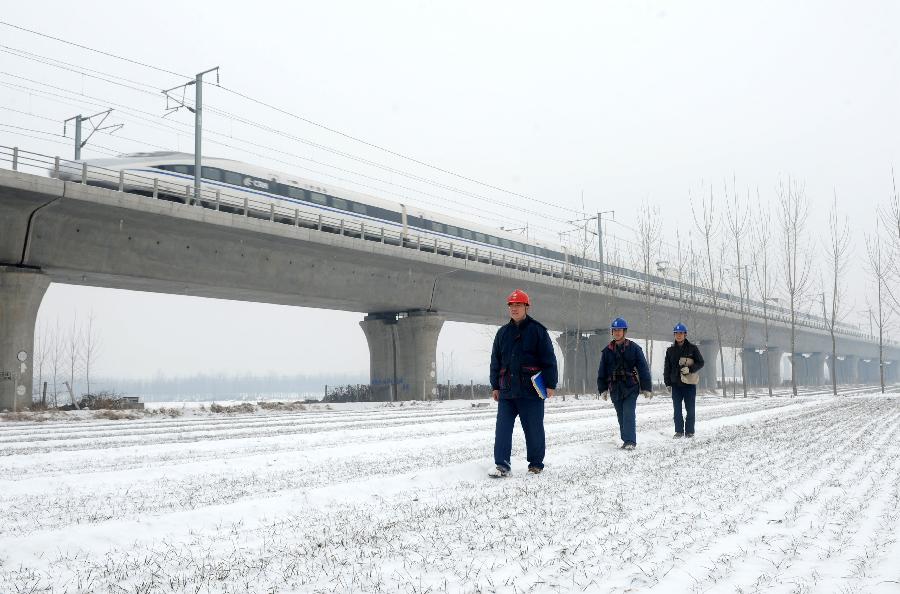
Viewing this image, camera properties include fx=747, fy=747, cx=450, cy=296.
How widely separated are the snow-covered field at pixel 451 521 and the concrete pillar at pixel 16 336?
15.5 meters

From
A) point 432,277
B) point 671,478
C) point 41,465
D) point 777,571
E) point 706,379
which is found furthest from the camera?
point 706,379

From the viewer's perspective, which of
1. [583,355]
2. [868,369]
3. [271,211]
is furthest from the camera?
[868,369]

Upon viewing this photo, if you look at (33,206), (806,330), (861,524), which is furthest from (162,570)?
(806,330)

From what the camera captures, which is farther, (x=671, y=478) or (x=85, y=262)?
(x=85, y=262)

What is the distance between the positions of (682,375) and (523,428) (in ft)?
17.5

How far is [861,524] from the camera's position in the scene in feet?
16.1

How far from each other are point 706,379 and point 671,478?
65282 millimetres

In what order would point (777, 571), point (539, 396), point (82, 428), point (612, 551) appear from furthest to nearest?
point (82, 428) → point (539, 396) → point (612, 551) → point (777, 571)

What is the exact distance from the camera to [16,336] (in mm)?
23703

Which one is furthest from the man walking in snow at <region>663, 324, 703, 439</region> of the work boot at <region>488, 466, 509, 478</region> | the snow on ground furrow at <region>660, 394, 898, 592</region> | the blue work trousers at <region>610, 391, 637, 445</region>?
the work boot at <region>488, 466, 509, 478</region>

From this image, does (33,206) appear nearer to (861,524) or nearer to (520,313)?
(520,313)

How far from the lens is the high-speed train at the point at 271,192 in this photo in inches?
1059

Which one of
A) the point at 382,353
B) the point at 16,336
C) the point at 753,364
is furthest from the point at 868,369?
the point at 16,336

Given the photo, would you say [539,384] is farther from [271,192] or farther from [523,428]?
[271,192]
